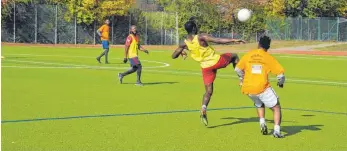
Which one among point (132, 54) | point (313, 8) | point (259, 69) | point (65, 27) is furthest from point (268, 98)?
point (313, 8)

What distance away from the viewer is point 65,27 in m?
56.4

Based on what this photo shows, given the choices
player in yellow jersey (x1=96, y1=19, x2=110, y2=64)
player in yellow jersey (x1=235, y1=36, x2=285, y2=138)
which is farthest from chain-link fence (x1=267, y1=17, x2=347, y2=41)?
player in yellow jersey (x1=235, y1=36, x2=285, y2=138)

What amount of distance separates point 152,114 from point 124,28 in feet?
148

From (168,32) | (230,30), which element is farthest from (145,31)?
(230,30)

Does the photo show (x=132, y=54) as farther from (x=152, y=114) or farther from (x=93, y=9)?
(x=93, y=9)

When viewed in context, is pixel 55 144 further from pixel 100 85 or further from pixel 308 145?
pixel 100 85

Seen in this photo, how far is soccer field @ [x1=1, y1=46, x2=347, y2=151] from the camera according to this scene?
10117 millimetres

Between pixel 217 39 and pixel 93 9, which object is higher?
pixel 93 9

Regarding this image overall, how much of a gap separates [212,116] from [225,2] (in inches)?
1976

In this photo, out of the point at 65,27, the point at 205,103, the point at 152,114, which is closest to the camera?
the point at 205,103

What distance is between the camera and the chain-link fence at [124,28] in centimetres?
5509

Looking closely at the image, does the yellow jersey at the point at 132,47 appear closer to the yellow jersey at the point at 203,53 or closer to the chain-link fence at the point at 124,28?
the yellow jersey at the point at 203,53

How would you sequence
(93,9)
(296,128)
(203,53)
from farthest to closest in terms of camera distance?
1. (93,9)
2. (203,53)
3. (296,128)

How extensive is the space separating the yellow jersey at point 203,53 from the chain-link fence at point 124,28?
43.0 metres
